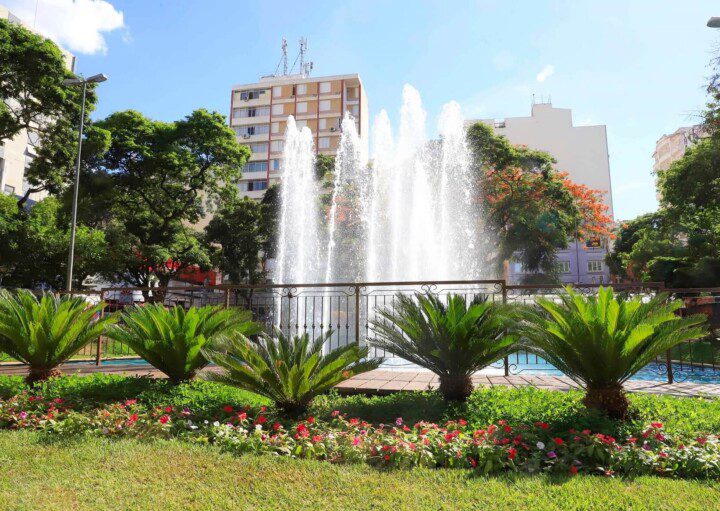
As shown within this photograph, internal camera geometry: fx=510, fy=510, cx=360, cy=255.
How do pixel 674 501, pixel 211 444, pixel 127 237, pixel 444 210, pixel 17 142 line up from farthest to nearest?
pixel 17 142 < pixel 127 237 < pixel 444 210 < pixel 211 444 < pixel 674 501

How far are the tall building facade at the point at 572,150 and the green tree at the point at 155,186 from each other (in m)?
35.8

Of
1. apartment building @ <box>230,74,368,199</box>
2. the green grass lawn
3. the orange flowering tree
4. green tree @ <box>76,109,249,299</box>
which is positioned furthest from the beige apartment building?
the green grass lawn

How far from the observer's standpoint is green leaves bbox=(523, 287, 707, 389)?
14.9 ft

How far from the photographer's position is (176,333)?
5.98m

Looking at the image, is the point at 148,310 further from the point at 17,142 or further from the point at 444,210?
the point at 17,142

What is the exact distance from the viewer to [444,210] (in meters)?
21.2

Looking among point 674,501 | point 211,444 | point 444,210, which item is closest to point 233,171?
point 444,210

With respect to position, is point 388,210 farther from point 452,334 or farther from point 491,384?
point 452,334

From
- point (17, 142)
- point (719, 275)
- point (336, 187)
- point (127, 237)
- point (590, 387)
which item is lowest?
point (590, 387)

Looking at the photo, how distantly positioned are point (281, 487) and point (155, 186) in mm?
24434

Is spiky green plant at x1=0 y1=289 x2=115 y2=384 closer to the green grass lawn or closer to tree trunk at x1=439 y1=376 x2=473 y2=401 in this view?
the green grass lawn

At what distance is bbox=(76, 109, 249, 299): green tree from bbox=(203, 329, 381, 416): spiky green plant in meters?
20.1

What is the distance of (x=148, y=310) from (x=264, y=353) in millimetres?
2068

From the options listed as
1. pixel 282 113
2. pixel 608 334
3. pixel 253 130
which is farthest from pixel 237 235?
pixel 253 130
